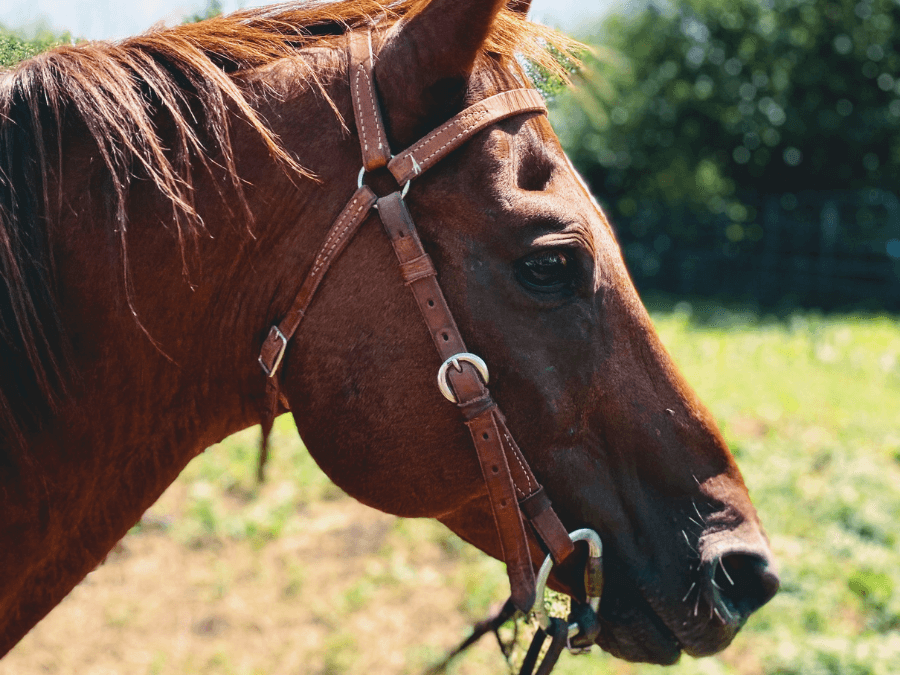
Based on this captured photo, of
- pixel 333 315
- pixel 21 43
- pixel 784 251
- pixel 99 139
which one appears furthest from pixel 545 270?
pixel 784 251

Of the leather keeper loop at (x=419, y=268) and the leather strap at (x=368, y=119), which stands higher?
the leather strap at (x=368, y=119)

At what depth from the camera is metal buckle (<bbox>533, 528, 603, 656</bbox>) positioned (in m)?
1.61

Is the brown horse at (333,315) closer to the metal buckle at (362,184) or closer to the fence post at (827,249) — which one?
the metal buckle at (362,184)

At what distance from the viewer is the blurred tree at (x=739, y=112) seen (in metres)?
20.0

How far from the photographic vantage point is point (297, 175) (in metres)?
1.60

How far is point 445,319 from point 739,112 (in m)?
23.5

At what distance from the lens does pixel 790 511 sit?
17.5 ft

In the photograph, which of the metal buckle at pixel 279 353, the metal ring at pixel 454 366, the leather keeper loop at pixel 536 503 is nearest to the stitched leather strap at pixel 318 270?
the metal buckle at pixel 279 353

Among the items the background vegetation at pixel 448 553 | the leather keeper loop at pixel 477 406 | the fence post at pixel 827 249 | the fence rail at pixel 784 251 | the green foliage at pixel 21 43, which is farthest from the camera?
the fence post at pixel 827 249

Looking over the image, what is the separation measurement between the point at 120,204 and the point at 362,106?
0.55 m

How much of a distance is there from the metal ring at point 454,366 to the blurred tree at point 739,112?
17.8 metres

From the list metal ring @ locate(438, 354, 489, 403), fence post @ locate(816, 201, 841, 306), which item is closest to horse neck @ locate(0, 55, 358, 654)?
metal ring @ locate(438, 354, 489, 403)

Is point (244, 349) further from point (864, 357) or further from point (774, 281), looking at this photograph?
point (774, 281)

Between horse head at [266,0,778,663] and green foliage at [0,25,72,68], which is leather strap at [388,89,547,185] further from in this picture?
green foliage at [0,25,72,68]
